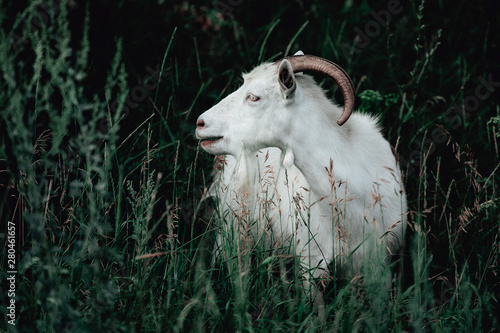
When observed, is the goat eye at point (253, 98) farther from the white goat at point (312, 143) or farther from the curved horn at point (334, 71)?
the curved horn at point (334, 71)

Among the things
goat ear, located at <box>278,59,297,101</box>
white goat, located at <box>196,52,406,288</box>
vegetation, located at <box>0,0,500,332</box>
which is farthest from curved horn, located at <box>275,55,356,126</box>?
vegetation, located at <box>0,0,500,332</box>

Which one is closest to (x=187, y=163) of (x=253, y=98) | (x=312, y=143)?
(x=253, y=98)

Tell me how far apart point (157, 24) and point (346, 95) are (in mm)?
2210

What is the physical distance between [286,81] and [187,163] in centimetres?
114

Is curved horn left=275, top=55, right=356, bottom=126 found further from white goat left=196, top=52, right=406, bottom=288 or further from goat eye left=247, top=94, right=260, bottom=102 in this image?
goat eye left=247, top=94, right=260, bottom=102

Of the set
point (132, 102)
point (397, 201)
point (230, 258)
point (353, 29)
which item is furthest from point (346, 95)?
point (353, 29)

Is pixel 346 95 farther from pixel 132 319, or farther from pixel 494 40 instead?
pixel 494 40

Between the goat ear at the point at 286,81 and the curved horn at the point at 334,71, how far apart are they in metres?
0.15

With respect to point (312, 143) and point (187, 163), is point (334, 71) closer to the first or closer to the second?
point (312, 143)

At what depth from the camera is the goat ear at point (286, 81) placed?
2.72 metres

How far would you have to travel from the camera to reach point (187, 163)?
3.57 metres

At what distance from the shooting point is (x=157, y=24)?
14.1 feet

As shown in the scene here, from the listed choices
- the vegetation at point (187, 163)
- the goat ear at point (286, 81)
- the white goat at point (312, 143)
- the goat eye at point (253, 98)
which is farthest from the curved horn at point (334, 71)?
the vegetation at point (187, 163)

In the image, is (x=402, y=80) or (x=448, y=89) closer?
(x=448, y=89)
